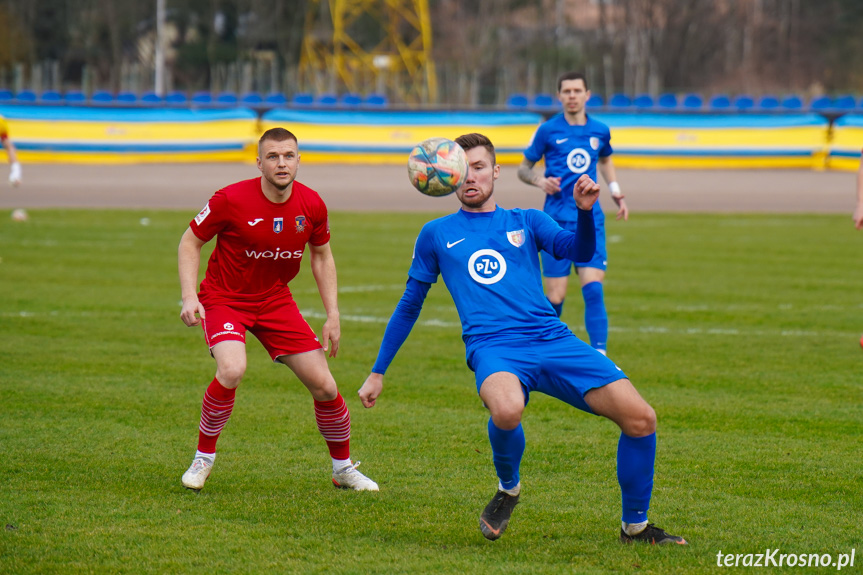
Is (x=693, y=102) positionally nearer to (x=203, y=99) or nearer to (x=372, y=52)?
(x=203, y=99)

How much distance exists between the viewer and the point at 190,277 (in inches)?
238

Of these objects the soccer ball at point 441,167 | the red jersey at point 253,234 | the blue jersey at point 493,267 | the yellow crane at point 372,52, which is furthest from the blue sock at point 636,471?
the yellow crane at point 372,52

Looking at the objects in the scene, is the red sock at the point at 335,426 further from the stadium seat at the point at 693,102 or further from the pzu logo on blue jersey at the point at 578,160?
the stadium seat at the point at 693,102

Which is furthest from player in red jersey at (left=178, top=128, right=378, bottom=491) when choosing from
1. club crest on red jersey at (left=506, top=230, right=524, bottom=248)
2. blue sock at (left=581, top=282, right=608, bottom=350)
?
blue sock at (left=581, top=282, right=608, bottom=350)

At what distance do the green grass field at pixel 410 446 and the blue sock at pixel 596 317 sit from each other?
29 centimetres

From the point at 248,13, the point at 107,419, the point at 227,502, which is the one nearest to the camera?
the point at 227,502

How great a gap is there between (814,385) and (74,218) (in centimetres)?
1679

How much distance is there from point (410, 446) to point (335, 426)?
92cm

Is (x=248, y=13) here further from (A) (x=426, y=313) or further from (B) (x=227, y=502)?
(B) (x=227, y=502)

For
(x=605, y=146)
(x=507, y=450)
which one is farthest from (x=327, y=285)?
(x=605, y=146)

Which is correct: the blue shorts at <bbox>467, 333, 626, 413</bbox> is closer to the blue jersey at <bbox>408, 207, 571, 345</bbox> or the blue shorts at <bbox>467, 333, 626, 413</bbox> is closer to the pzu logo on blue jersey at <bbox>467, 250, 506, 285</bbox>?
the blue jersey at <bbox>408, 207, 571, 345</bbox>

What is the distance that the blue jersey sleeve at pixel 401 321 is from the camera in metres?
5.50

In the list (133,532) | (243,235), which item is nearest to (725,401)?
(243,235)

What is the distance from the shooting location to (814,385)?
29.1 ft
